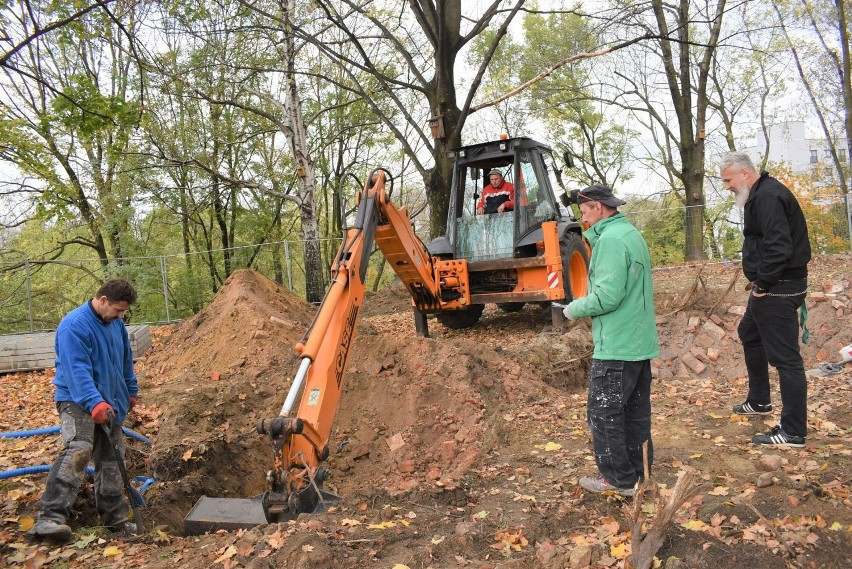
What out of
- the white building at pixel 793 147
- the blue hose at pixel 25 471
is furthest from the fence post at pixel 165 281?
the white building at pixel 793 147

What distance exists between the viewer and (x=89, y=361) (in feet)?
13.4

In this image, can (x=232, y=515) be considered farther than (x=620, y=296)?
Yes

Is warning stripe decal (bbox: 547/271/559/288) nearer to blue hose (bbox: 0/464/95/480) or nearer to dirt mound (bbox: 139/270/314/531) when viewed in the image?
dirt mound (bbox: 139/270/314/531)

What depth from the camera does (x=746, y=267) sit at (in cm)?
442

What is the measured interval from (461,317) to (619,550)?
6955mm

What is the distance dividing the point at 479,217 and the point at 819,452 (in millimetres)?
5811

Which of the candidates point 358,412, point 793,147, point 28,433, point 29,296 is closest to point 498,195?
point 358,412

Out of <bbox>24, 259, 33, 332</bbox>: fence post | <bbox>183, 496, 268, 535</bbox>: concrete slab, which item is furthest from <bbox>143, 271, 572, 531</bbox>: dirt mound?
<bbox>24, 259, 33, 332</bbox>: fence post

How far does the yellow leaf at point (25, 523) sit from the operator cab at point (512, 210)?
6195mm

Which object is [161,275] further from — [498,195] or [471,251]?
[498,195]

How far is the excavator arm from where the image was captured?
3.77m

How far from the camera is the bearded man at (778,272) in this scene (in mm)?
4082

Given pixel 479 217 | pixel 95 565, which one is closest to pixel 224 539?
pixel 95 565

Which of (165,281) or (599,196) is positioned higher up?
(599,196)
